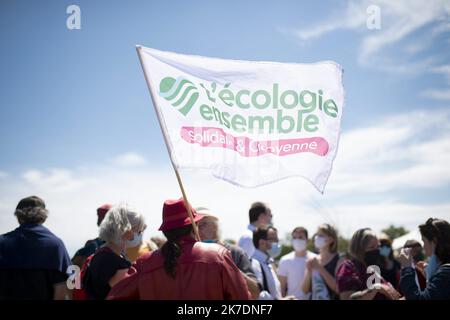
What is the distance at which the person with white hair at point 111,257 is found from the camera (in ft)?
13.9

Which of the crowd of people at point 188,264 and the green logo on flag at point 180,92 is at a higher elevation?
the green logo on flag at point 180,92

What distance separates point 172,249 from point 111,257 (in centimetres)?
99

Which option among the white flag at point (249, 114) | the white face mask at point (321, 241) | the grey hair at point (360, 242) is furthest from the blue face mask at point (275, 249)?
the white flag at point (249, 114)

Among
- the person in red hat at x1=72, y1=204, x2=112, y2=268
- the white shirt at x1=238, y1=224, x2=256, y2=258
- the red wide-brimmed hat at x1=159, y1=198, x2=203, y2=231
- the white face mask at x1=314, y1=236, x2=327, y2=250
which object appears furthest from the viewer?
the white face mask at x1=314, y1=236, x2=327, y2=250

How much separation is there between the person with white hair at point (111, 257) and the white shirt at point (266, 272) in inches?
71.3

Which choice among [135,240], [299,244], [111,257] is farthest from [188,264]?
[299,244]

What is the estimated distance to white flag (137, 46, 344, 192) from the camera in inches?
194

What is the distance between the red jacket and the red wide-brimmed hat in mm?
164

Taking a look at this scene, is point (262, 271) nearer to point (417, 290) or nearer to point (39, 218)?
point (417, 290)

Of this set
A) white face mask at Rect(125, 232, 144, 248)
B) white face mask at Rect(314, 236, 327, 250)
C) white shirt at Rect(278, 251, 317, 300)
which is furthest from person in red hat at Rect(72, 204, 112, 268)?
white face mask at Rect(314, 236, 327, 250)

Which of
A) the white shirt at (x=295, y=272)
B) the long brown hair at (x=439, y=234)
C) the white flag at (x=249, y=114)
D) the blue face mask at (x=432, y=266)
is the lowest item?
the white shirt at (x=295, y=272)

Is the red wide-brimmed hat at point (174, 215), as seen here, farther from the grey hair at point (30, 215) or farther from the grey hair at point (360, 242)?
the grey hair at point (360, 242)

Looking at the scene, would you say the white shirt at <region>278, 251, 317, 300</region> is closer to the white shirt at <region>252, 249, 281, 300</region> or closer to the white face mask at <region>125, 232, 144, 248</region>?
the white shirt at <region>252, 249, 281, 300</region>
